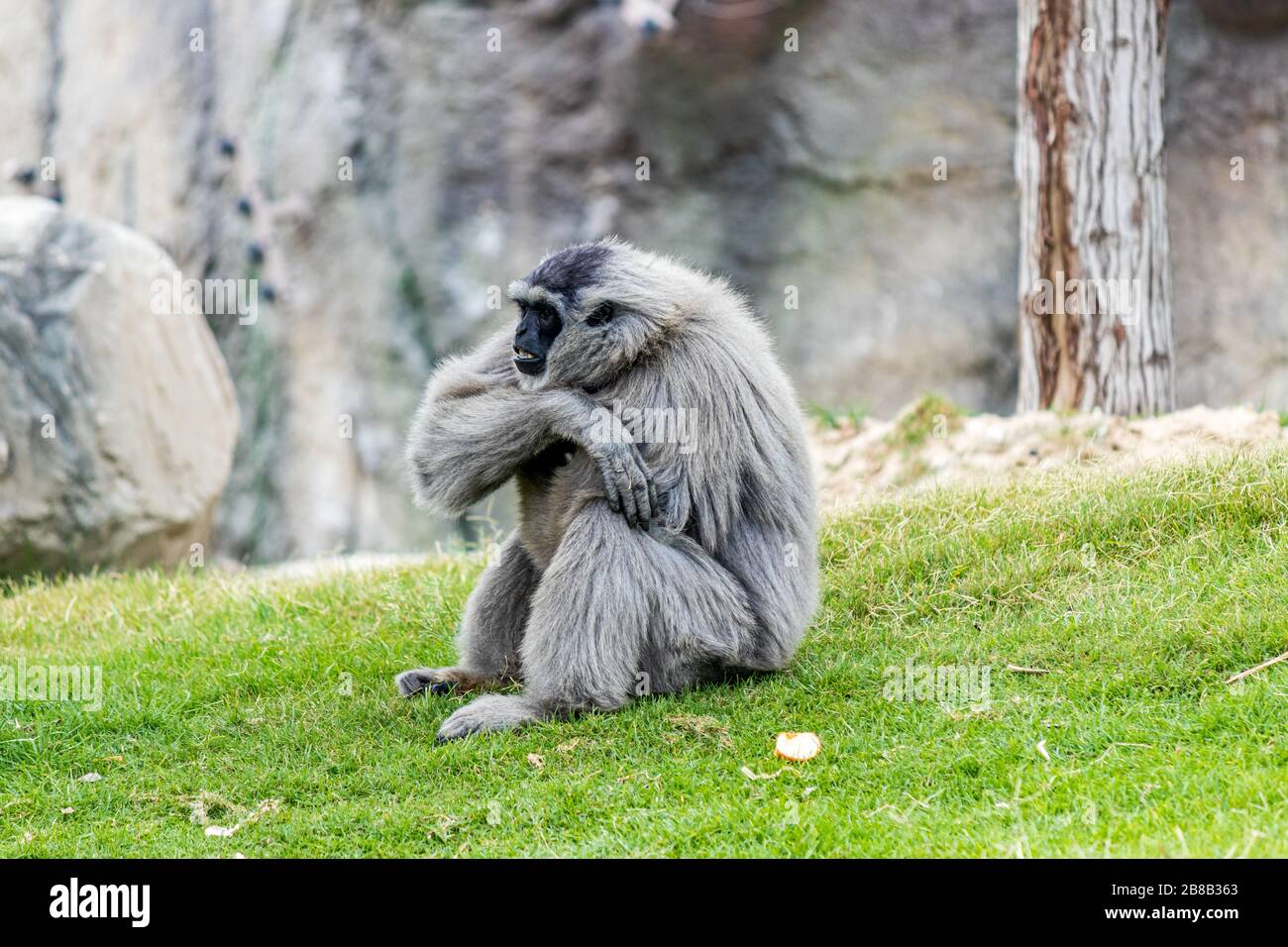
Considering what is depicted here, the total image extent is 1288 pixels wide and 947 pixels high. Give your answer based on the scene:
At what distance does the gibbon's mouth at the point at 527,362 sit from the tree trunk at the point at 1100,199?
185 inches

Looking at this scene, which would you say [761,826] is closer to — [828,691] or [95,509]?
[828,691]

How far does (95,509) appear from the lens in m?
9.49

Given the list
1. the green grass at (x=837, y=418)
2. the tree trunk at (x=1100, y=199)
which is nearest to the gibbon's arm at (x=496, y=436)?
the green grass at (x=837, y=418)

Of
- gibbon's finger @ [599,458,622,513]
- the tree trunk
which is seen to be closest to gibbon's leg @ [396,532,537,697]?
gibbon's finger @ [599,458,622,513]

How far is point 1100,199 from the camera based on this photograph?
915cm

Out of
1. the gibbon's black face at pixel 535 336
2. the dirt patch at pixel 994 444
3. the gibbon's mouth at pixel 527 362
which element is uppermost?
the gibbon's black face at pixel 535 336

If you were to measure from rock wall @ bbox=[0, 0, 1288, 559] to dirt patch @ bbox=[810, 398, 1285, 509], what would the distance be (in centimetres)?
508

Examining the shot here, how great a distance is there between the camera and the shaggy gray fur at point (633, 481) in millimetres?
5551

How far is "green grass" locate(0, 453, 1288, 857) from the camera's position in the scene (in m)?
4.54

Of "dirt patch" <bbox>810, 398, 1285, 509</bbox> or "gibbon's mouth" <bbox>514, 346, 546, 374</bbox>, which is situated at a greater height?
"gibbon's mouth" <bbox>514, 346, 546, 374</bbox>

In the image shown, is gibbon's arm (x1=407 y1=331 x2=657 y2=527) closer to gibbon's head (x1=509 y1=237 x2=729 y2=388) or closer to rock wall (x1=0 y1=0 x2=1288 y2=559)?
gibbon's head (x1=509 y1=237 x2=729 y2=388)

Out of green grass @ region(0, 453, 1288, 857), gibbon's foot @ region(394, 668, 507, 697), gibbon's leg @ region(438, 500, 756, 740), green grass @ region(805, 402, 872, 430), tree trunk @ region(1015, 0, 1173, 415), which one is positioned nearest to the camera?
green grass @ region(0, 453, 1288, 857)

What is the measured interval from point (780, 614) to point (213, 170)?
12034mm

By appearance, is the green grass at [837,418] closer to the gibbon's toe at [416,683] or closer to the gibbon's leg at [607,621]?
the gibbon's leg at [607,621]
